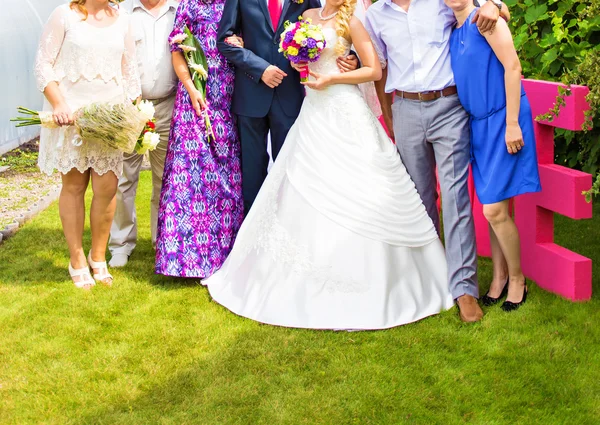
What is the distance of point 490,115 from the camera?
4.14 metres

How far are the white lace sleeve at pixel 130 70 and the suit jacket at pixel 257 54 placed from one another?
1.93ft

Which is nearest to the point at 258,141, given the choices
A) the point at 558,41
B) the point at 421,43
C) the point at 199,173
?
the point at 199,173

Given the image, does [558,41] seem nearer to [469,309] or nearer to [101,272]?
[469,309]

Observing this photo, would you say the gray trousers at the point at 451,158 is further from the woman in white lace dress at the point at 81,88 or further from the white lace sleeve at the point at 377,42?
the woman in white lace dress at the point at 81,88

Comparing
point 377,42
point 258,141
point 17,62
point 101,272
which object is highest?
point 377,42

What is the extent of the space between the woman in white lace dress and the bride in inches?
42.7

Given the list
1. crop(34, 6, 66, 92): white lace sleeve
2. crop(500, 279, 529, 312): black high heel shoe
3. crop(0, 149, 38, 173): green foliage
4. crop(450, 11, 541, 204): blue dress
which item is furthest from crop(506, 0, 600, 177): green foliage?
crop(0, 149, 38, 173): green foliage

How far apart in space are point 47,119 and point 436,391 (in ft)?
9.54

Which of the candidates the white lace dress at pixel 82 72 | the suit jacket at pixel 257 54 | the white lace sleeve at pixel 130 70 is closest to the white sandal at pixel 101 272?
the white lace dress at pixel 82 72

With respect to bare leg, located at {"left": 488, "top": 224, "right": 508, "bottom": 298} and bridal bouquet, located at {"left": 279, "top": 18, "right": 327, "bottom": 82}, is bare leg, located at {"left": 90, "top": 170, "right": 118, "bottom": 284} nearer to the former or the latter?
Result: bridal bouquet, located at {"left": 279, "top": 18, "right": 327, "bottom": 82}

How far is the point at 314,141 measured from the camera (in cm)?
459

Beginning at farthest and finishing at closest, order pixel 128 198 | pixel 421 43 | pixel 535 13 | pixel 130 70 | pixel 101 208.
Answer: pixel 128 198
pixel 535 13
pixel 101 208
pixel 130 70
pixel 421 43

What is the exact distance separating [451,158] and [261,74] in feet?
4.54

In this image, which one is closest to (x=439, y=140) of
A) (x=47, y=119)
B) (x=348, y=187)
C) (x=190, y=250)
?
(x=348, y=187)
